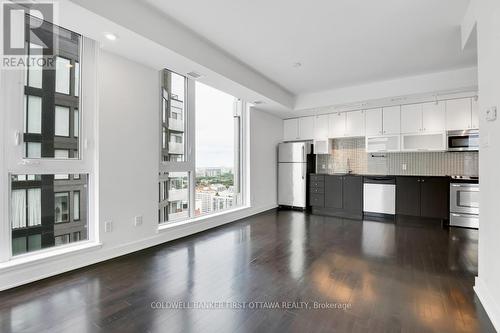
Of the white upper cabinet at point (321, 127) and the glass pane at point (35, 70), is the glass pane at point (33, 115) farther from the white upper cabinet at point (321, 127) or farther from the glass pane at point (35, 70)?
the white upper cabinet at point (321, 127)

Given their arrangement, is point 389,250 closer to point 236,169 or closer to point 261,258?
point 261,258

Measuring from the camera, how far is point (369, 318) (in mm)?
1814

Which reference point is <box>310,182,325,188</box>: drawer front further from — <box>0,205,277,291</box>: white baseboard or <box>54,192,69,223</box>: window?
<box>54,192,69,223</box>: window

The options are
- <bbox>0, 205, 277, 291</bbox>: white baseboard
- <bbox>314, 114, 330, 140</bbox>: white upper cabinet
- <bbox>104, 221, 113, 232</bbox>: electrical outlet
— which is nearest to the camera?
<bbox>0, 205, 277, 291</bbox>: white baseboard

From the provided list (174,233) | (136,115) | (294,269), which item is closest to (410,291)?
(294,269)

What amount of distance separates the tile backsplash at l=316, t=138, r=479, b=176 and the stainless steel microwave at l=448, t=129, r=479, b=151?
376 millimetres

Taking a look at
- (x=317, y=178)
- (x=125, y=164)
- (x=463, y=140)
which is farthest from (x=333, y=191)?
(x=125, y=164)

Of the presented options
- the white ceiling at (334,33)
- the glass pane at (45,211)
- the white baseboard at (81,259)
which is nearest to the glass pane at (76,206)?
the glass pane at (45,211)

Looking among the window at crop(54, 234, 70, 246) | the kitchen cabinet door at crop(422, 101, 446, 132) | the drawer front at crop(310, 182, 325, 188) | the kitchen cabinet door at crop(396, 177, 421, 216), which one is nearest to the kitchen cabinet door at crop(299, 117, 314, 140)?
the drawer front at crop(310, 182, 325, 188)

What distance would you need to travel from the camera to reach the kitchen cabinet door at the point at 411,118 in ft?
16.3

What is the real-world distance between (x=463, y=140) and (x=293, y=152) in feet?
Result: 11.0

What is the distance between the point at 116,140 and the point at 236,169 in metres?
2.89

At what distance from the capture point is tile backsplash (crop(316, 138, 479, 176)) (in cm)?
490

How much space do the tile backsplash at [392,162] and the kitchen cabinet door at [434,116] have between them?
0.63 meters
